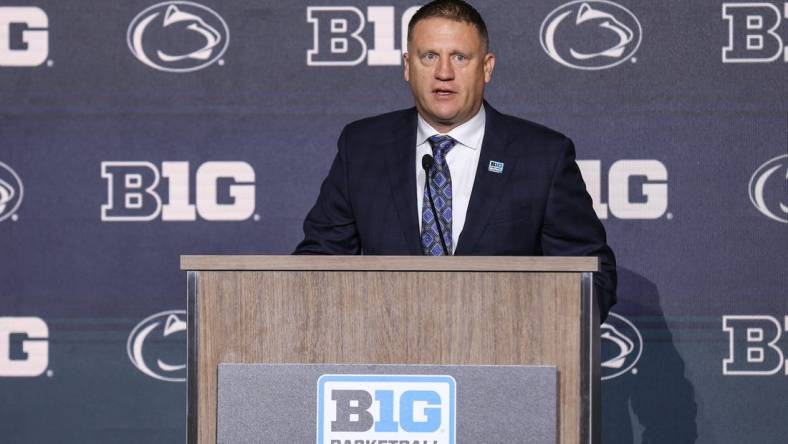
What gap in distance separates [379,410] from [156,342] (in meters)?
2.06

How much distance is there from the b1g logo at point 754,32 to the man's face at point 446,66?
151 cm

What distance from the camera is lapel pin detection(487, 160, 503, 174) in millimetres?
2402

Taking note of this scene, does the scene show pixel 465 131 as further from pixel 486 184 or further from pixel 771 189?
pixel 771 189

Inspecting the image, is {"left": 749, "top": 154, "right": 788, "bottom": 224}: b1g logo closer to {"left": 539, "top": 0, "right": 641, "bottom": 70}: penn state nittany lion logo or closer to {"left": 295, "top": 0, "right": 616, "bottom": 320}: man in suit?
{"left": 539, "top": 0, "right": 641, "bottom": 70}: penn state nittany lion logo

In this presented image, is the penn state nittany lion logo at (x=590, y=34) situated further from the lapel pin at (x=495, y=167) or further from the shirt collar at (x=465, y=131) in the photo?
the lapel pin at (x=495, y=167)

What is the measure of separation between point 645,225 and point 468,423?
201 cm

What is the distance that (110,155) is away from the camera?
378 centimetres

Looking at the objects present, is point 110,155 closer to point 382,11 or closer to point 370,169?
point 382,11

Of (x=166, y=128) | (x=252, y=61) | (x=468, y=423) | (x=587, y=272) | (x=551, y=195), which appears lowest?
(x=468, y=423)

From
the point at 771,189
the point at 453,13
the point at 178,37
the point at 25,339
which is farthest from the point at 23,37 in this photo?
the point at 771,189

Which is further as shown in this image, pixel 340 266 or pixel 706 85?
pixel 706 85

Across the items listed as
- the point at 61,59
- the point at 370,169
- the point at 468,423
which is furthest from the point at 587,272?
the point at 61,59

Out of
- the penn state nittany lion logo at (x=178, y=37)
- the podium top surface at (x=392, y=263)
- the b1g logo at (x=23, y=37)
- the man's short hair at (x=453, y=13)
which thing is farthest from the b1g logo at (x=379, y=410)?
the b1g logo at (x=23, y=37)

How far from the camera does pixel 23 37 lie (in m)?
3.80
